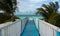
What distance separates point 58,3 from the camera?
67.6 feet

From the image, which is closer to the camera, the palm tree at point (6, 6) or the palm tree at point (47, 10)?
the palm tree at point (6, 6)

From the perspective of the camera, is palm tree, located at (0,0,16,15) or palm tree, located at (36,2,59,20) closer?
palm tree, located at (0,0,16,15)

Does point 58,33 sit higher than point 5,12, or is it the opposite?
point 58,33

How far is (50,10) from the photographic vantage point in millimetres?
17797

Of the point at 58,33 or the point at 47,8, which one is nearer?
the point at 58,33

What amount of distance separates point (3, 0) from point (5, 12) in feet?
5.57

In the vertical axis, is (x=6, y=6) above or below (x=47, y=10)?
above

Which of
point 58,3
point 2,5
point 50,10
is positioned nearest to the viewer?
point 2,5

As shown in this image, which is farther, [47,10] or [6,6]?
[47,10]

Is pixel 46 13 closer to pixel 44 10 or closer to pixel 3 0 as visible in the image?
pixel 44 10

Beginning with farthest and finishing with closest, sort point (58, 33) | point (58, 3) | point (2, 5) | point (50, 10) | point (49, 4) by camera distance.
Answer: point (58, 3) → point (49, 4) → point (50, 10) → point (2, 5) → point (58, 33)

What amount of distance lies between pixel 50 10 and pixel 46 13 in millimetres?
535

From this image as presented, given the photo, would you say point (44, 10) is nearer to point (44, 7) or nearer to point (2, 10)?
point (44, 7)

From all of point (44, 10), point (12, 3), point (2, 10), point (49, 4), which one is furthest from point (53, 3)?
point (2, 10)
